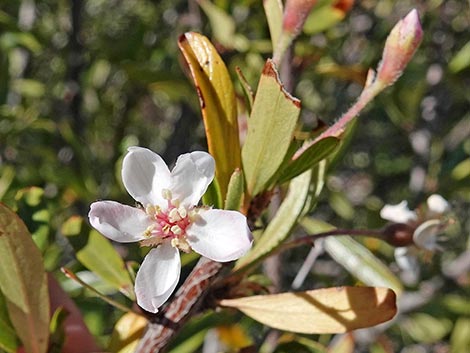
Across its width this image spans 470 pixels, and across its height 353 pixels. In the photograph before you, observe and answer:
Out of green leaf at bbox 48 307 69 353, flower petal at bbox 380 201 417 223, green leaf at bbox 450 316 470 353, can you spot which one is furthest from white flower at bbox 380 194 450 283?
green leaf at bbox 450 316 470 353

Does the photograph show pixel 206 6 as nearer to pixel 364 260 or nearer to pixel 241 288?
pixel 364 260

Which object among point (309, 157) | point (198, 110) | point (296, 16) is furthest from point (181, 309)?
point (198, 110)

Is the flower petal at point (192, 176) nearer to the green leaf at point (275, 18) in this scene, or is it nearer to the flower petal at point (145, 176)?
the flower petal at point (145, 176)

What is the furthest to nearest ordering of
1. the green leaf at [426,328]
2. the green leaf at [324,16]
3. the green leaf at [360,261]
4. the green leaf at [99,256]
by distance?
the green leaf at [426,328] → the green leaf at [324,16] → the green leaf at [360,261] → the green leaf at [99,256]

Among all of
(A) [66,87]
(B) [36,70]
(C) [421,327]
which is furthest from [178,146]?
(C) [421,327]

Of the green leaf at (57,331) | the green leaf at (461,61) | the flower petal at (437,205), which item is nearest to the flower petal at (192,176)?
the green leaf at (57,331)

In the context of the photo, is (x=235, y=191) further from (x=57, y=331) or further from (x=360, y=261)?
(x=360, y=261)
